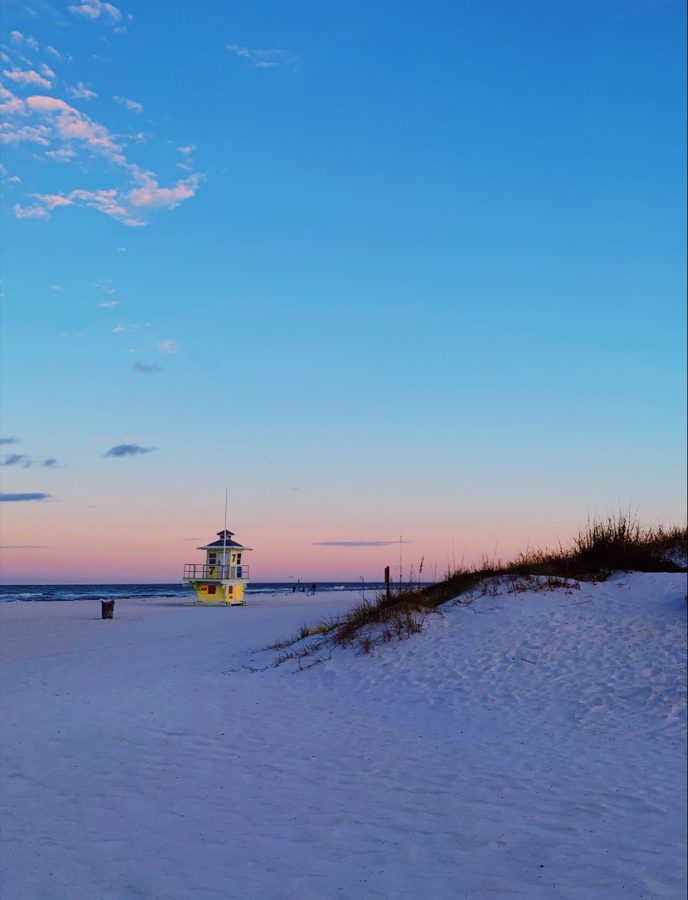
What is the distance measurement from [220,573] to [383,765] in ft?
128

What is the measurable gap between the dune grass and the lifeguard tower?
2810 centimetres

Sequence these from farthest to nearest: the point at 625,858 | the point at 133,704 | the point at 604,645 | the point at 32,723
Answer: the point at 604,645
the point at 133,704
the point at 32,723
the point at 625,858

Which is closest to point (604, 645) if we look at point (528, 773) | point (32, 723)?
point (528, 773)

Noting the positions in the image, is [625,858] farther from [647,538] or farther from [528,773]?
[647,538]

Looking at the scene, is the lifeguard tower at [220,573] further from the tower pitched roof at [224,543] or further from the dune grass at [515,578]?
the dune grass at [515,578]

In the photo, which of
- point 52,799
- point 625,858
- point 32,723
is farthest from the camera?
point 32,723

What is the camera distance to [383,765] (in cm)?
984

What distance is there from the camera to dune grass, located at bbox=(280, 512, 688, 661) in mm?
16922

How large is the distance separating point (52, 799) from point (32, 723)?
13.6ft

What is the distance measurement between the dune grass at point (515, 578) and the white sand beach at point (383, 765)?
0.64 m

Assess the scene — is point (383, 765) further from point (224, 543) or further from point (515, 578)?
point (224, 543)

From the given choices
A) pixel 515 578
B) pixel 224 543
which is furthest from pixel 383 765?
pixel 224 543

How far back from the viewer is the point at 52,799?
8.84 m

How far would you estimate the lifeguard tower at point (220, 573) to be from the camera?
4738cm
